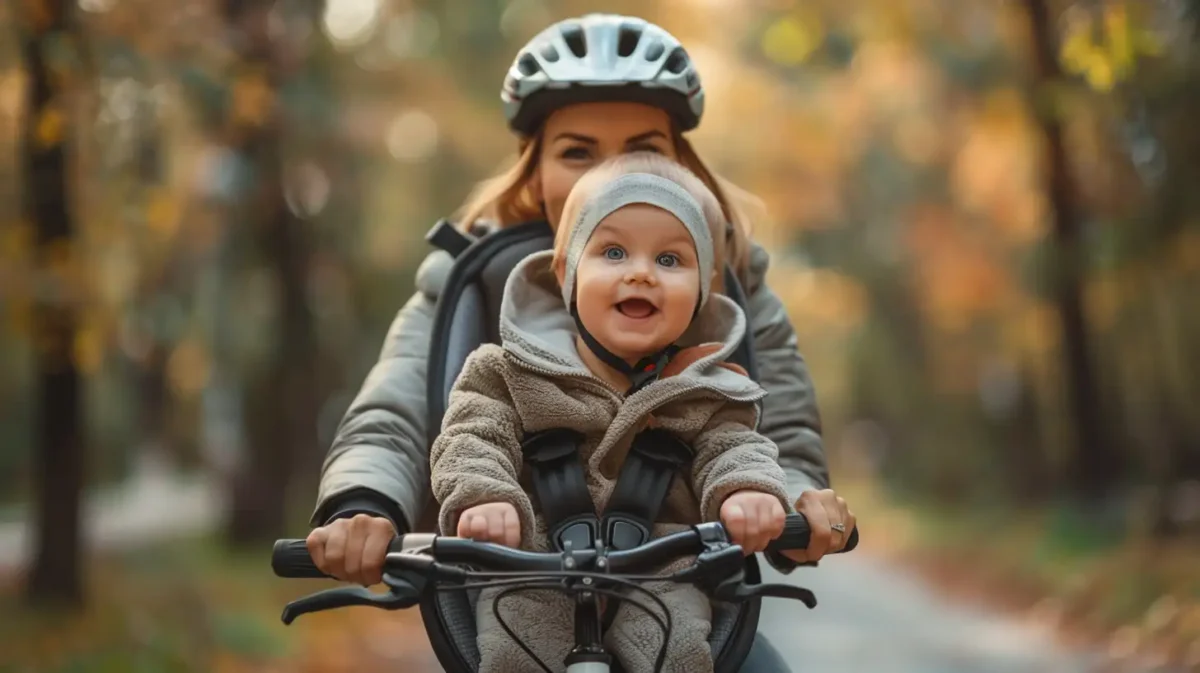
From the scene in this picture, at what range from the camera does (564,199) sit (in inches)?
141

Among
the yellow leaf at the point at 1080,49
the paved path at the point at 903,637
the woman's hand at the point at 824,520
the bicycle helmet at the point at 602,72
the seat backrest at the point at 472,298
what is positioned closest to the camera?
the woman's hand at the point at 824,520

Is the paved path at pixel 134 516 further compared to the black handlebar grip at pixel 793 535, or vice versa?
the paved path at pixel 134 516

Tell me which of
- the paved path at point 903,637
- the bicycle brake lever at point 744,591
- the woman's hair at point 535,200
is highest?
the woman's hair at point 535,200

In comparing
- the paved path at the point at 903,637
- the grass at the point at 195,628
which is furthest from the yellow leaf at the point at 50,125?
the paved path at the point at 903,637

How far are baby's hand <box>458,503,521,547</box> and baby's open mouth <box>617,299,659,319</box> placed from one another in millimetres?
490

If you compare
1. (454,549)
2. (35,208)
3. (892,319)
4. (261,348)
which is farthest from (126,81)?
(892,319)

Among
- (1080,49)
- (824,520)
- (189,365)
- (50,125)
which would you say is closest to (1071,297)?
(1080,49)

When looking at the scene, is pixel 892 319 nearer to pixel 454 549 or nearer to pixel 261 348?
pixel 261 348

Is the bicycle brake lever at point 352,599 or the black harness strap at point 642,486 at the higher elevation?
the black harness strap at point 642,486

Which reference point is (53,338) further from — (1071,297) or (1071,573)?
(1071,297)

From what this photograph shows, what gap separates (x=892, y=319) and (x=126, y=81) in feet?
45.2

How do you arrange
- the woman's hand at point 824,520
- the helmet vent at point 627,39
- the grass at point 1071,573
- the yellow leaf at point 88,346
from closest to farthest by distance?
the woman's hand at point 824,520, the helmet vent at point 627,39, the yellow leaf at point 88,346, the grass at point 1071,573

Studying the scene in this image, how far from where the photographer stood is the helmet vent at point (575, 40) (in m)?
3.73

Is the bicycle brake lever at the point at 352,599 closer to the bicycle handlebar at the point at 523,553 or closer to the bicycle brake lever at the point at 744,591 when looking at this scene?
the bicycle handlebar at the point at 523,553
